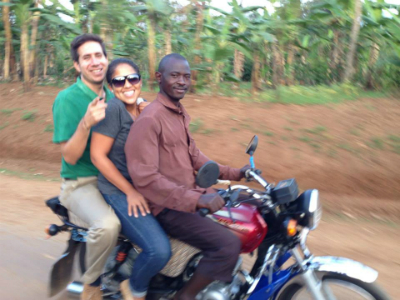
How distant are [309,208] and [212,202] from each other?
22.8 inches

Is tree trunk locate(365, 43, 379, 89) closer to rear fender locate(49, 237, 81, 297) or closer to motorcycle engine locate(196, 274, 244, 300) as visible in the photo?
motorcycle engine locate(196, 274, 244, 300)

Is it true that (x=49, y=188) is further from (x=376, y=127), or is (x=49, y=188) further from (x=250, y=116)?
(x=376, y=127)

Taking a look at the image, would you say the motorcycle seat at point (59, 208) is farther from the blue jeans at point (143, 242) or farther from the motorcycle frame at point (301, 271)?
the motorcycle frame at point (301, 271)

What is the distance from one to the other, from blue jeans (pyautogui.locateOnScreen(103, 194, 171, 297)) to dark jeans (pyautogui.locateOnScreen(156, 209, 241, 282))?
116mm

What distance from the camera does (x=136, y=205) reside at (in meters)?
3.06

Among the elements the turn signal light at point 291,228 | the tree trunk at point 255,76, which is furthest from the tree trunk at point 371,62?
the turn signal light at point 291,228

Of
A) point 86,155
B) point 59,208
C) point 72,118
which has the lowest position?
point 59,208

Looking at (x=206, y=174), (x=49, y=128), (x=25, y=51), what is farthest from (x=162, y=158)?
(x=25, y=51)

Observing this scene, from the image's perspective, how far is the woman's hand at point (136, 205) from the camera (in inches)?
120

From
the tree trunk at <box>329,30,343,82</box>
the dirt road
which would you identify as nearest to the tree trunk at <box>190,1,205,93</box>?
the tree trunk at <box>329,30,343,82</box>

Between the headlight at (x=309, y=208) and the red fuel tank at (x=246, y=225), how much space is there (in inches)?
10.6

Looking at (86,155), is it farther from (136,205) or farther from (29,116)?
(29,116)

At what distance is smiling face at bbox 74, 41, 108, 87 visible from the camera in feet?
11.1

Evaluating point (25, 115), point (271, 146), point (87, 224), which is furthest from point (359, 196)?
point (25, 115)
